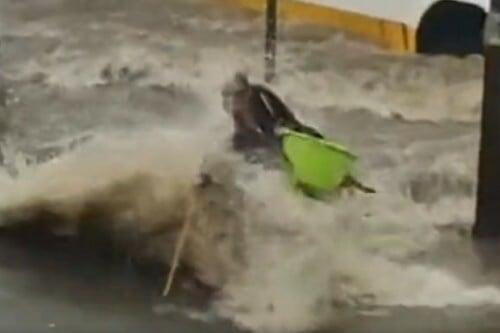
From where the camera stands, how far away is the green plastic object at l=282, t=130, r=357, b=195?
1.14 meters

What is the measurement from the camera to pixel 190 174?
1176 mm

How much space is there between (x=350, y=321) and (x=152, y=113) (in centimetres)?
35

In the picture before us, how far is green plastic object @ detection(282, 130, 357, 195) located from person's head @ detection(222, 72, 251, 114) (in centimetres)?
12

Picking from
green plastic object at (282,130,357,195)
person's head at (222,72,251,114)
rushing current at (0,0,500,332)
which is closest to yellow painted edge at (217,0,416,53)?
rushing current at (0,0,500,332)

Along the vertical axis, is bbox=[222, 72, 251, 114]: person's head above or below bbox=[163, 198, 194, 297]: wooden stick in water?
above

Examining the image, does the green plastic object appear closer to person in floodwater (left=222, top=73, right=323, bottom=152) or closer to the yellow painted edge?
person in floodwater (left=222, top=73, right=323, bottom=152)

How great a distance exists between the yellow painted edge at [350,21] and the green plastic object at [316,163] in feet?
1.72

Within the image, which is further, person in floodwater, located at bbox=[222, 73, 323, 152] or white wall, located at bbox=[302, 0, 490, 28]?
white wall, located at bbox=[302, 0, 490, 28]

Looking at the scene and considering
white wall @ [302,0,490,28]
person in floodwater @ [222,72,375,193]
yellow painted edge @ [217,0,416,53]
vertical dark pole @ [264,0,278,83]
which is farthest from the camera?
white wall @ [302,0,490,28]

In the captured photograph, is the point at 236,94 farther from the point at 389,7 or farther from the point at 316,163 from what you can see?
the point at 389,7

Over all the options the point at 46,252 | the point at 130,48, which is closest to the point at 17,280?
the point at 46,252

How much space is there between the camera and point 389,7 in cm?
188

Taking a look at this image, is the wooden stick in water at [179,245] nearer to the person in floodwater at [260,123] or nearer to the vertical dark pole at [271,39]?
the person in floodwater at [260,123]

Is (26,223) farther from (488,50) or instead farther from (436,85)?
(436,85)
